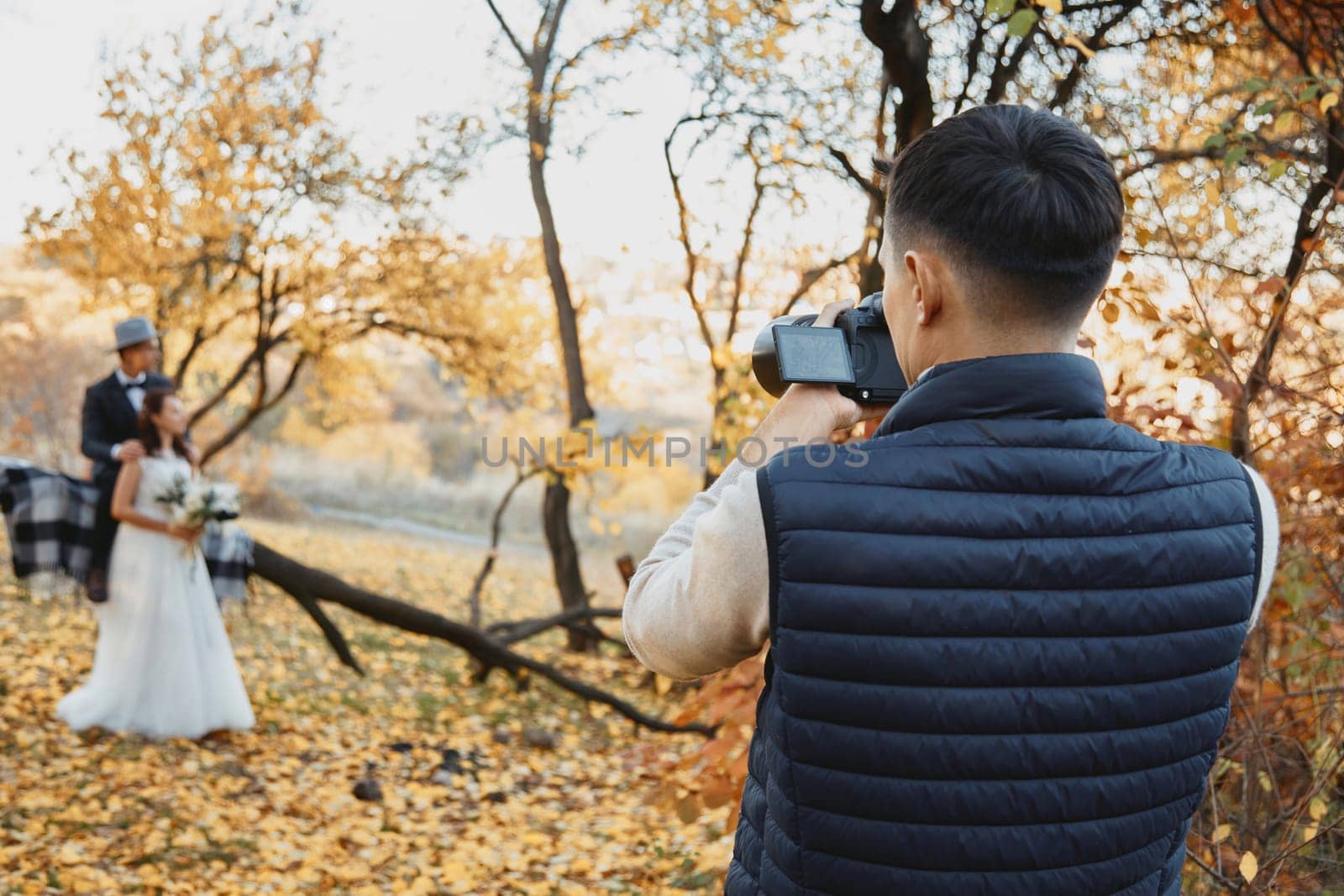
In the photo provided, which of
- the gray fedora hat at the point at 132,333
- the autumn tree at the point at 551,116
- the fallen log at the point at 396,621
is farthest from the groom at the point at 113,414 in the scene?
the autumn tree at the point at 551,116

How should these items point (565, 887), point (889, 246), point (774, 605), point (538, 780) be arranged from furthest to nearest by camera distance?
point (538, 780), point (565, 887), point (889, 246), point (774, 605)

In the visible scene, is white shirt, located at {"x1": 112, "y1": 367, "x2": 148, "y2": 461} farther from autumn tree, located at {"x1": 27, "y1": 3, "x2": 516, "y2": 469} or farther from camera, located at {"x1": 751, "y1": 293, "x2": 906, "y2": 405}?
camera, located at {"x1": 751, "y1": 293, "x2": 906, "y2": 405}

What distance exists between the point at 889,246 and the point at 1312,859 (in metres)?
2.33

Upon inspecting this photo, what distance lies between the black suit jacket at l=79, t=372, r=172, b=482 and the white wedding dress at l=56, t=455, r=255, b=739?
0.38m

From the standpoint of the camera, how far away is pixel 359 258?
9414 millimetres

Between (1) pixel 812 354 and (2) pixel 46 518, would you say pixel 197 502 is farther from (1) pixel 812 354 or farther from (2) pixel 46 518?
(1) pixel 812 354

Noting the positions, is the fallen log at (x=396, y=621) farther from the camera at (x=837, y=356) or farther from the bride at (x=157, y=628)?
the camera at (x=837, y=356)

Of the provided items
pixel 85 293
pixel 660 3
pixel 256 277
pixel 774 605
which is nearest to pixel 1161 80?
pixel 660 3

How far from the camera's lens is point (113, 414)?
5469 millimetres

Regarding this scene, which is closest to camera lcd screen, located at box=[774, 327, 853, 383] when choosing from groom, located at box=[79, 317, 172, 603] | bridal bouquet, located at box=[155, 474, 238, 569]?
bridal bouquet, located at box=[155, 474, 238, 569]

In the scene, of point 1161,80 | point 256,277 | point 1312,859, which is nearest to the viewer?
point 1312,859

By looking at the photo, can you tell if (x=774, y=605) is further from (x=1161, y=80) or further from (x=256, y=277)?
(x=256, y=277)

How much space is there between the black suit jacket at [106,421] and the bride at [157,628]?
10.9 inches

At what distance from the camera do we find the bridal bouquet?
5.04m
